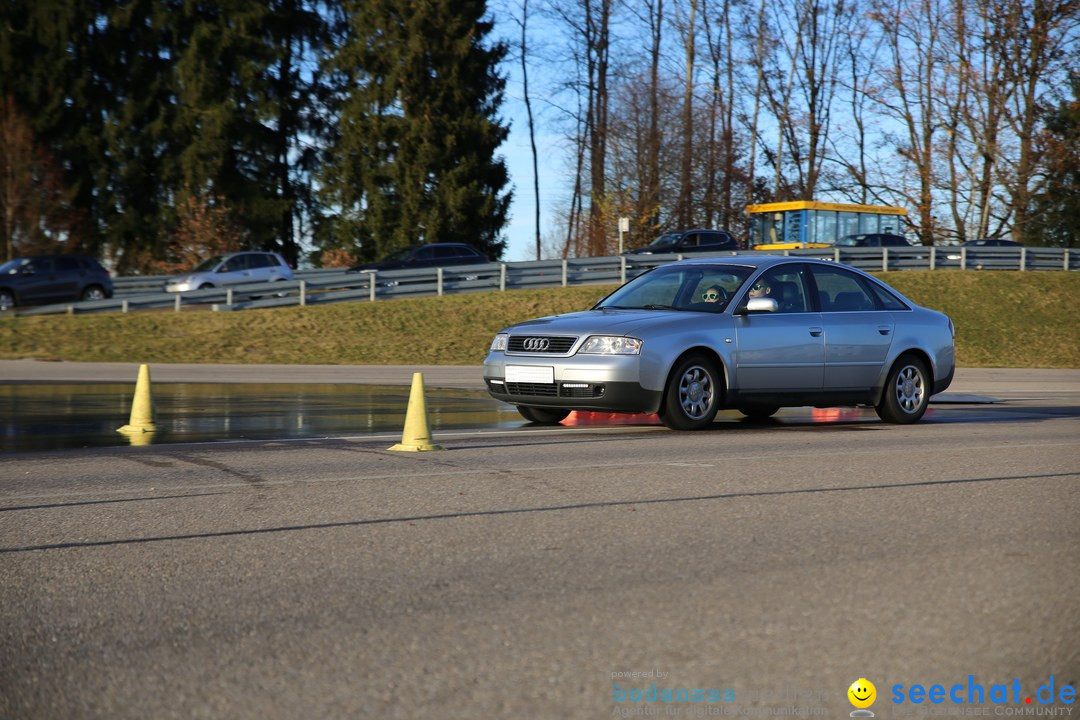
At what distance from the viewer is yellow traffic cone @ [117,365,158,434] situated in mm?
11812

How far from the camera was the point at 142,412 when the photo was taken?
11.9 metres

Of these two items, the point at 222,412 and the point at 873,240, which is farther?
the point at 873,240

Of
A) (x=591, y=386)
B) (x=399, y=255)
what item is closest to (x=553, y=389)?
(x=591, y=386)

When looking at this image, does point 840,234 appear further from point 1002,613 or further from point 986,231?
point 1002,613

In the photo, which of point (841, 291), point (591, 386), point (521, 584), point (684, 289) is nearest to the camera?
point (521, 584)

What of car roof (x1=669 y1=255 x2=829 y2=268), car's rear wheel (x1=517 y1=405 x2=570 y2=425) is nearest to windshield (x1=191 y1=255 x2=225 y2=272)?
car's rear wheel (x1=517 y1=405 x2=570 y2=425)

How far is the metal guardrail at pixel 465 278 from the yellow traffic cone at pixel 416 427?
20071 millimetres

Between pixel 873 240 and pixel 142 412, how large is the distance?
4035 centimetres

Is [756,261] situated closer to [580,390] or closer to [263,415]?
[580,390]

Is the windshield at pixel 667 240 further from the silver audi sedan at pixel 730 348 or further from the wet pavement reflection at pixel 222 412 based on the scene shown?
the silver audi sedan at pixel 730 348

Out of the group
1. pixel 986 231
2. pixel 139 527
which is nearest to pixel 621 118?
pixel 986 231

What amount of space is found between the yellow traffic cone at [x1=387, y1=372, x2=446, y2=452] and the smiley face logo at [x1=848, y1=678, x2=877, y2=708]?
6.39m

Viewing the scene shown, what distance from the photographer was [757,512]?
698cm

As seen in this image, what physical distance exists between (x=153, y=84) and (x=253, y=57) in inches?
161
